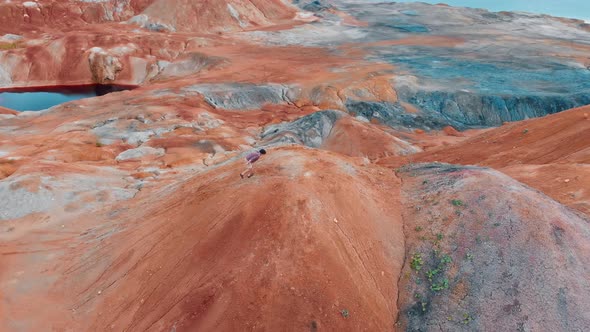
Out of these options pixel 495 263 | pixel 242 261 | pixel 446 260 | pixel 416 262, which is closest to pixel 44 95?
pixel 242 261

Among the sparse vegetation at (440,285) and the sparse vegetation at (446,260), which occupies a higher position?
the sparse vegetation at (446,260)

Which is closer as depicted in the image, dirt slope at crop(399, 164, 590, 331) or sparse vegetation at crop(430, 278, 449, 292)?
dirt slope at crop(399, 164, 590, 331)

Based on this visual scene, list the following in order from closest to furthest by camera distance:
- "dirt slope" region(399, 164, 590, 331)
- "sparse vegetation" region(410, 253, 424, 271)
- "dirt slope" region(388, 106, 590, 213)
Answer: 1. "dirt slope" region(399, 164, 590, 331)
2. "sparse vegetation" region(410, 253, 424, 271)
3. "dirt slope" region(388, 106, 590, 213)

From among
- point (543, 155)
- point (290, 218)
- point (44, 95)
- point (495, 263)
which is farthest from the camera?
point (44, 95)

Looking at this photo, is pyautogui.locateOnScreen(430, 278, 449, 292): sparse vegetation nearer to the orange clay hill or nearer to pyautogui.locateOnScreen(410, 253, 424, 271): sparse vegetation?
the orange clay hill

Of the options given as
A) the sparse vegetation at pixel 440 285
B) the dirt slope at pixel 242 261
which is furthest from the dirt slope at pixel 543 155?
the dirt slope at pixel 242 261

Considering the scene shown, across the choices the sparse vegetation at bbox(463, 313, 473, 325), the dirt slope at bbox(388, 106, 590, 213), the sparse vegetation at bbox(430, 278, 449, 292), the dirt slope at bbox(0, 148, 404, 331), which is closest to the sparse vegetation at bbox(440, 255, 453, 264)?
the sparse vegetation at bbox(430, 278, 449, 292)

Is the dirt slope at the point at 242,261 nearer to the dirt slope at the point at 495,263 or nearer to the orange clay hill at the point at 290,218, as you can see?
the orange clay hill at the point at 290,218

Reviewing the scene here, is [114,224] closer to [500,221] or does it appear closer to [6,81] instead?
[500,221]

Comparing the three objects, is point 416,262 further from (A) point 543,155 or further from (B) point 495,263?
(A) point 543,155
